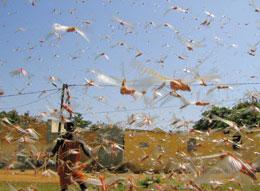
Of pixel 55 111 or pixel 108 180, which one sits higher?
pixel 55 111

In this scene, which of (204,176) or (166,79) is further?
(166,79)

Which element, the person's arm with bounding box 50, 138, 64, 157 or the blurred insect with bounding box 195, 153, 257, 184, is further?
the person's arm with bounding box 50, 138, 64, 157

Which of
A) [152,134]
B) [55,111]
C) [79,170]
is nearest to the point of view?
[79,170]

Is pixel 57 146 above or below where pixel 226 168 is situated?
above

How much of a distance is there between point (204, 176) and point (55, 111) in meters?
4.60

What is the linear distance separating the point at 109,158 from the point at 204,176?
3506cm

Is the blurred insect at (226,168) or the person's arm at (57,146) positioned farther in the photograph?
the person's arm at (57,146)

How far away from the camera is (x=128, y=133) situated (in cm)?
3775

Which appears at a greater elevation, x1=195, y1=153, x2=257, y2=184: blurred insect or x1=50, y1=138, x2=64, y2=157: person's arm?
x1=50, y1=138, x2=64, y2=157: person's arm

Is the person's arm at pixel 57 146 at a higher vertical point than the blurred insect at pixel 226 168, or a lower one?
higher

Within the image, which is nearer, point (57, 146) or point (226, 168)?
point (226, 168)

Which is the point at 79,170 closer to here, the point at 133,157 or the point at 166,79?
the point at 166,79

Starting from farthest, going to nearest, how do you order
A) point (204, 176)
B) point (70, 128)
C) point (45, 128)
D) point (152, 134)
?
point (45, 128), point (152, 134), point (70, 128), point (204, 176)

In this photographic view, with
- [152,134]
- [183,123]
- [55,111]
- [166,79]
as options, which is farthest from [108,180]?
[152,134]
